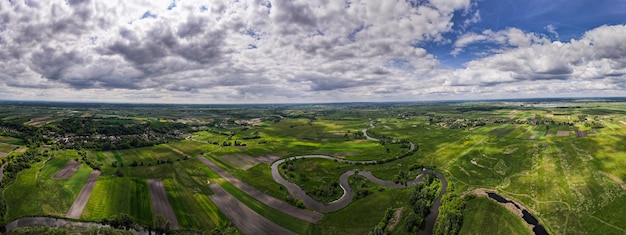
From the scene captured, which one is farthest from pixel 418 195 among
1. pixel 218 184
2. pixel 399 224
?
pixel 218 184

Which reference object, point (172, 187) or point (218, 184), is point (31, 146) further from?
point (218, 184)

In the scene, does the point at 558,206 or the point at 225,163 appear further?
the point at 225,163

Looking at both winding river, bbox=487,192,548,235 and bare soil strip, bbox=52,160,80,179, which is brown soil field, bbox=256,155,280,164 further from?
winding river, bbox=487,192,548,235

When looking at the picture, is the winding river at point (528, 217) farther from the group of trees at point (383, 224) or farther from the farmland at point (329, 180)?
the group of trees at point (383, 224)

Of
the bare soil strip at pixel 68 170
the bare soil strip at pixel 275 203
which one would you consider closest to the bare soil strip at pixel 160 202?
the bare soil strip at pixel 275 203

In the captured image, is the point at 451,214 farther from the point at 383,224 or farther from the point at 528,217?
the point at 528,217

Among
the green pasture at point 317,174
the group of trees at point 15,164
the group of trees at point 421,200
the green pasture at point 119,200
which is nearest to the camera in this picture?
the group of trees at point 421,200

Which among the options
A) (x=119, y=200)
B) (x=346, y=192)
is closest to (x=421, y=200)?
(x=346, y=192)
